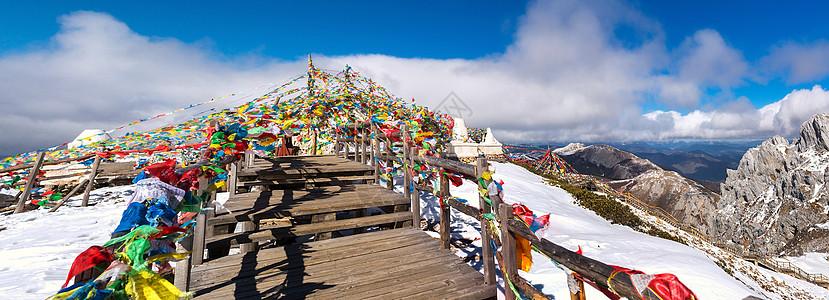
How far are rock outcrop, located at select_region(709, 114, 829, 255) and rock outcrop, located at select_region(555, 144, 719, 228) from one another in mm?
1552

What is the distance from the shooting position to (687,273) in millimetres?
5285

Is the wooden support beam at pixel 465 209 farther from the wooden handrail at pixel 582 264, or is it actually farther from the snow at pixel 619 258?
the snow at pixel 619 258

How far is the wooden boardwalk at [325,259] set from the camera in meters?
2.88

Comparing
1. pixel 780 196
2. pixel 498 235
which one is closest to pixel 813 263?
pixel 780 196

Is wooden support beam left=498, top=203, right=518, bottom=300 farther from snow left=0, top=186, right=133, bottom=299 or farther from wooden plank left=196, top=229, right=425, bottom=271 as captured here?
snow left=0, top=186, right=133, bottom=299

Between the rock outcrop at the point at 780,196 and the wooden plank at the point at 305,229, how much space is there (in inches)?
1528

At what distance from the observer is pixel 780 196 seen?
33719 millimetres

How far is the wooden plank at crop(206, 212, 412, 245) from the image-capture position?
3705 millimetres

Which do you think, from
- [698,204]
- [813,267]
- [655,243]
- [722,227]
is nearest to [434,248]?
[655,243]

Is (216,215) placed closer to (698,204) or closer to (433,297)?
(433,297)

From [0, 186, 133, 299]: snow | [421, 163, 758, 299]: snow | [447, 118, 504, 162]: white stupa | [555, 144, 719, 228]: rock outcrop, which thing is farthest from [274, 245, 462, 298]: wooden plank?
[555, 144, 719, 228]: rock outcrop

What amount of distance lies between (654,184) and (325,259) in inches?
2541

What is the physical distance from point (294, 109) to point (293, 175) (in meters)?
5.28

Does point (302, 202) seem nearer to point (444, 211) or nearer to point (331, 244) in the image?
point (331, 244)
